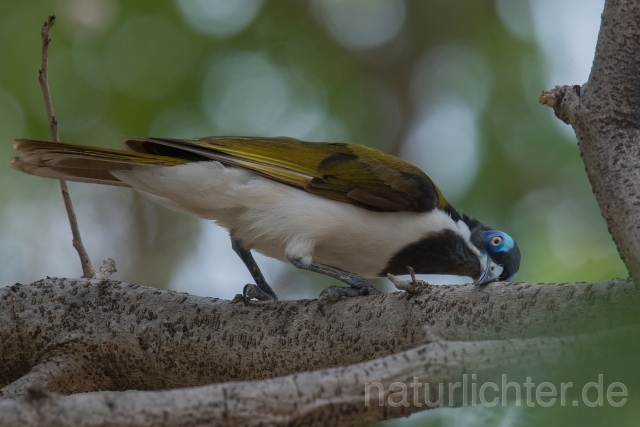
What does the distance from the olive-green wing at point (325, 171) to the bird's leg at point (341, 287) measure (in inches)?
20.3

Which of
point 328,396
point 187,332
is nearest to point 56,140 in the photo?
point 187,332

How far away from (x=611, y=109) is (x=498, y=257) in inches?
68.7

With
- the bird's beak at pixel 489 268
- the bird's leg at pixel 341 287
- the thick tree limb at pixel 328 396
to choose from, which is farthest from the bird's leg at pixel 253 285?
the thick tree limb at pixel 328 396

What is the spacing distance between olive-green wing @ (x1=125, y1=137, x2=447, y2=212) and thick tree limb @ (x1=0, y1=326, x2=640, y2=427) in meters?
2.62

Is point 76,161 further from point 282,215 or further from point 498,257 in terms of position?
point 498,257

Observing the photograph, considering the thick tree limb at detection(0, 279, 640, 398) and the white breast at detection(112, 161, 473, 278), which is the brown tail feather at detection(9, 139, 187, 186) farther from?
the thick tree limb at detection(0, 279, 640, 398)

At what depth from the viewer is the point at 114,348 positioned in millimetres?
3836

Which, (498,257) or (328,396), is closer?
(328,396)

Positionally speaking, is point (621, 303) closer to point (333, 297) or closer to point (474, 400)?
point (474, 400)

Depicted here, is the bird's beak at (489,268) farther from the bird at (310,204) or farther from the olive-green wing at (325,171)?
the olive-green wing at (325,171)

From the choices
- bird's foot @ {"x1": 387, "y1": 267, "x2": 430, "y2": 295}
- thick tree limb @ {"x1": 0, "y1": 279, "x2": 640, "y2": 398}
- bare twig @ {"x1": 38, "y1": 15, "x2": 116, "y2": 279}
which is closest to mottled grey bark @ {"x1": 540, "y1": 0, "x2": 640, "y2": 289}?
thick tree limb @ {"x1": 0, "y1": 279, "x2": 640, "y2": 398}

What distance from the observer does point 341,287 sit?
423cm

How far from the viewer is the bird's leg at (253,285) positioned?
4430 mm

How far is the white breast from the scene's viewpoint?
480 centimetres
